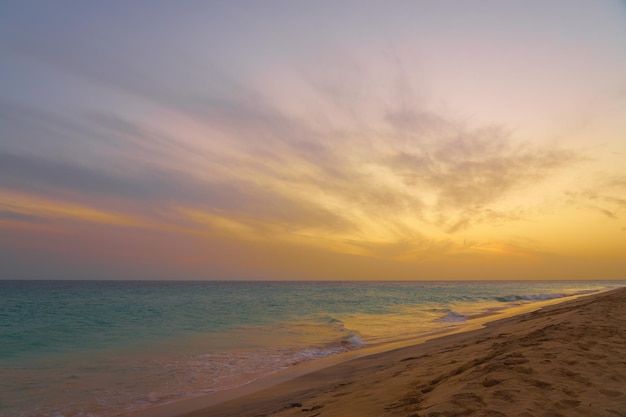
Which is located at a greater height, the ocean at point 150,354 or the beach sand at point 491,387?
the beach sand at point 491,387

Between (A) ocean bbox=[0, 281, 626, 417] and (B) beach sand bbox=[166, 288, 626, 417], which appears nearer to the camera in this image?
(B) beach sand bbox=[166, 288, 626, 417]

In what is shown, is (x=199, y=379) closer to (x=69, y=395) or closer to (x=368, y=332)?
(x=69, y=395)

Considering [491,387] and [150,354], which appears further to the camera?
[150,354]

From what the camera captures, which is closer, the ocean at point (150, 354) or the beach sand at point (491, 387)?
the beach sand at point (491, 387)

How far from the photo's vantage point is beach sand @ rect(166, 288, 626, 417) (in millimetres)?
4980

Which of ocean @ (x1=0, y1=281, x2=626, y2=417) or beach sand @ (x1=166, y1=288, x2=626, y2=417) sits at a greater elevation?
beach sand @ (x1=166, y1=288, x2=626, y2=417)

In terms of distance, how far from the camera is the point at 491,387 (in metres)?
5.65

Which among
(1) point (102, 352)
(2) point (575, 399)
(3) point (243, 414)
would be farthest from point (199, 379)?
(2) point (575, 399)

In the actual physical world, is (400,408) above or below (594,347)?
below

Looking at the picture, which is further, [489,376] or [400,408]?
[489,376]

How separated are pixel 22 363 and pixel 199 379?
776cm

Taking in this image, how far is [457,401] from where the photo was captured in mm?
5164

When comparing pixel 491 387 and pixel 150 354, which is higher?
pixel 491 387

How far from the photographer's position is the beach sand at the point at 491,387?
4.98m
